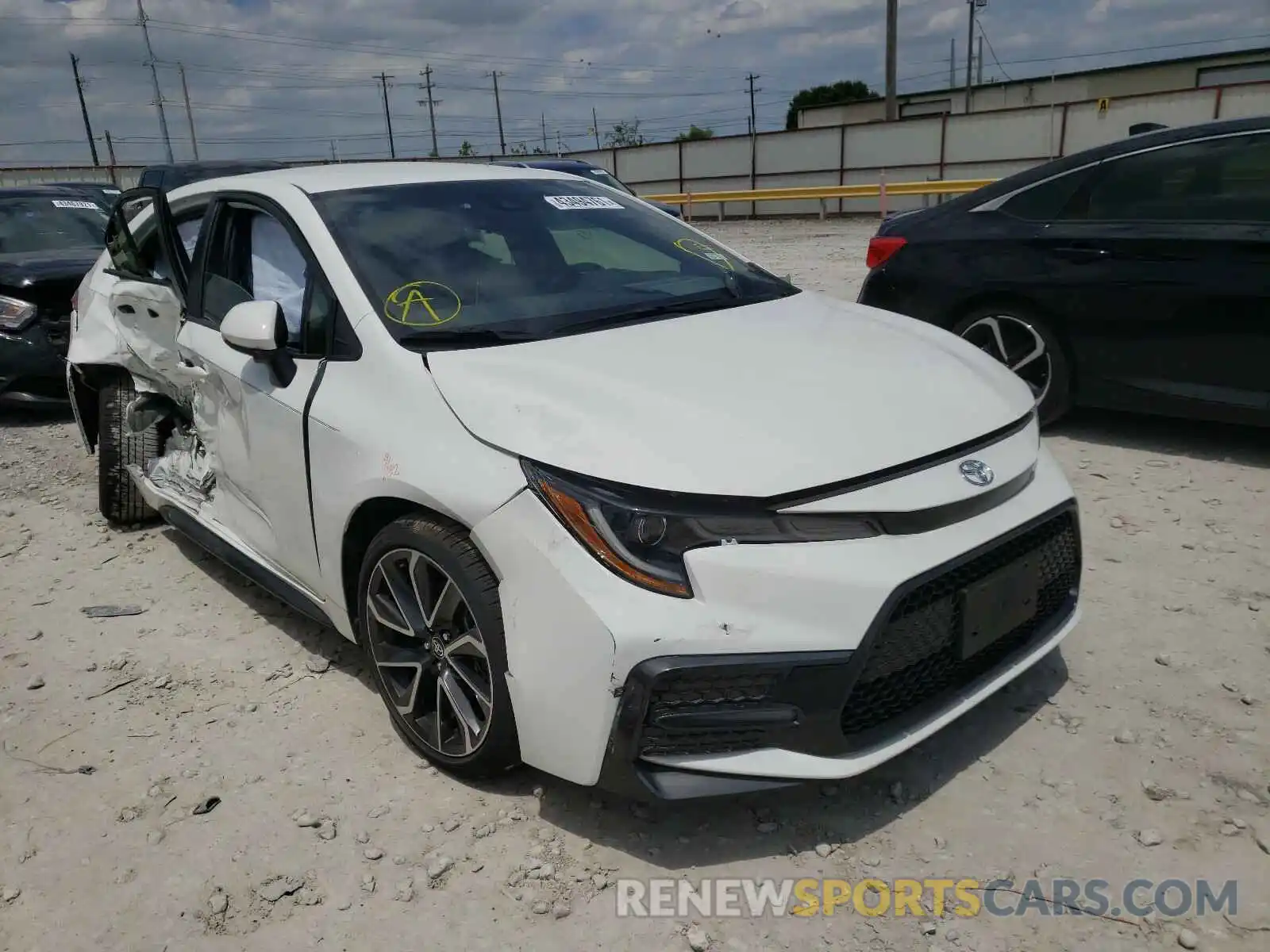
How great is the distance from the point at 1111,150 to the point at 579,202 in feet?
9.92

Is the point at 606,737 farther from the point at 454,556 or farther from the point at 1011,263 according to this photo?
the point at 1011,263

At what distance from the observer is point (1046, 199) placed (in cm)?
512

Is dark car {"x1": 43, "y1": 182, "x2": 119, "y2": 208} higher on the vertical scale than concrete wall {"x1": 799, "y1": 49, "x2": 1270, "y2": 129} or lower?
lower

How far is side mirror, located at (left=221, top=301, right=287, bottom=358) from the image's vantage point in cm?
289

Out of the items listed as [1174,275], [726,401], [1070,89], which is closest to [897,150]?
[1070,89]

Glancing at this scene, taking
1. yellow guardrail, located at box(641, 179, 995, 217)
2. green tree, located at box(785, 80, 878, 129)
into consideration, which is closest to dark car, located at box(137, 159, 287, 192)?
yellow guardrail, located at box(641, 179, 995, 217)

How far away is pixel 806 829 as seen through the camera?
245 centimetres

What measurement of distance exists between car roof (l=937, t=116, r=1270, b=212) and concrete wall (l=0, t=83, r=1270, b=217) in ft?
65.5

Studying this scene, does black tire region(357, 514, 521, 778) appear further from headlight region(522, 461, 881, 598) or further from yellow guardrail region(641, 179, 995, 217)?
yellow guardrail region(641, 179, 995, 217)

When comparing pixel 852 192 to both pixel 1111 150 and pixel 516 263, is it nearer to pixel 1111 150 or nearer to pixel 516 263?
pixel 1111 150

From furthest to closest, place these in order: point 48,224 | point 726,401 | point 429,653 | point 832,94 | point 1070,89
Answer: point 832,94, point 1070,89, point 48,224, point 429,653, point 726,401

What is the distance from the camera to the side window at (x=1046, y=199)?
5027mm

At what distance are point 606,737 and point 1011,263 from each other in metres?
3.96

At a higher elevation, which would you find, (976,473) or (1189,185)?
(1189,185)
